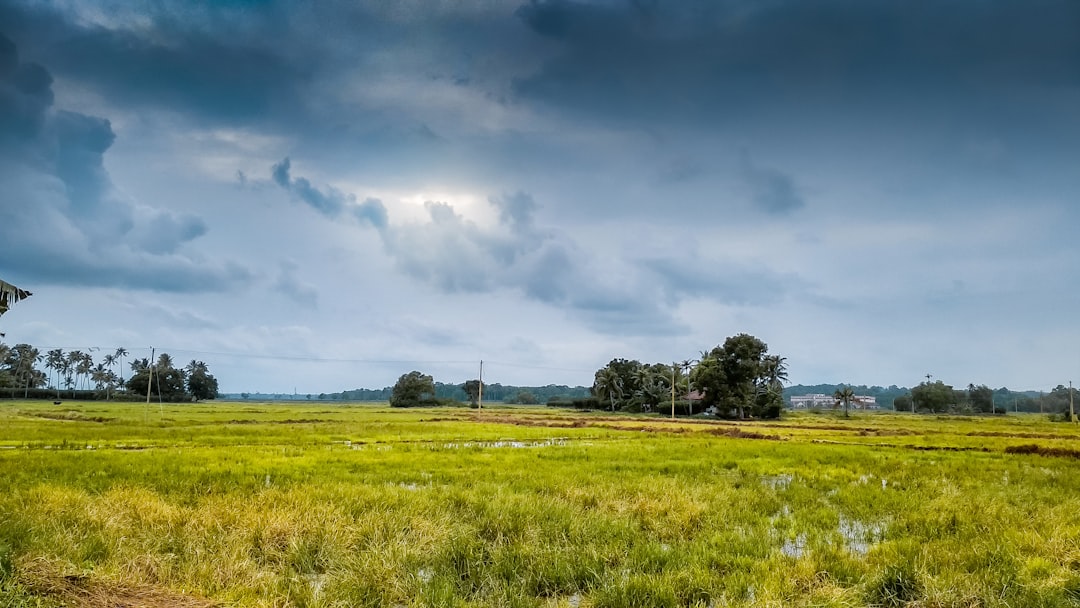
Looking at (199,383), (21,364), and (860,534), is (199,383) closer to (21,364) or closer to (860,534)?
(21,364)

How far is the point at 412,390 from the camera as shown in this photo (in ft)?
424

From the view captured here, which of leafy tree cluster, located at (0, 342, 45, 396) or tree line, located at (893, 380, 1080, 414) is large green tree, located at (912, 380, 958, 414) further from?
leafy tree cluster, located at (0, 342, 45, 396)

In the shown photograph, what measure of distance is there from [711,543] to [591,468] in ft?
35.4

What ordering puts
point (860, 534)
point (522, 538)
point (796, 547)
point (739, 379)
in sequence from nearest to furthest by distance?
point (522, 538)
point (796, 547)
point (860, 534)
point (739, 379)

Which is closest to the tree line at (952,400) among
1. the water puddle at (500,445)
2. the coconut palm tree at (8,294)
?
the water puddle at (500,445)

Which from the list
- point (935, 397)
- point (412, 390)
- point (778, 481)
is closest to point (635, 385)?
point (412, 390)

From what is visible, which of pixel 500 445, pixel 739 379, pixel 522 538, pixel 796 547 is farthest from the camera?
pixel 739 379

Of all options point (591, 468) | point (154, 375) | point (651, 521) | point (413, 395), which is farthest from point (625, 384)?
point (651, 521)

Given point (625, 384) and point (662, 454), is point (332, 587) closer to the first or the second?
point (662, 454)

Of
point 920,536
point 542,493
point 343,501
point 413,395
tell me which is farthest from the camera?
point 413,395

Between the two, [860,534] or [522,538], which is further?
[860,534]

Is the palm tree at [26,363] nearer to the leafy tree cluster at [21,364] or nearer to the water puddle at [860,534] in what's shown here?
the leafy tree cluster at [21,364]

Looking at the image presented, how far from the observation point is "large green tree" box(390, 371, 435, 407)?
129 meters

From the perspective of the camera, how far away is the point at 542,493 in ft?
47.8
